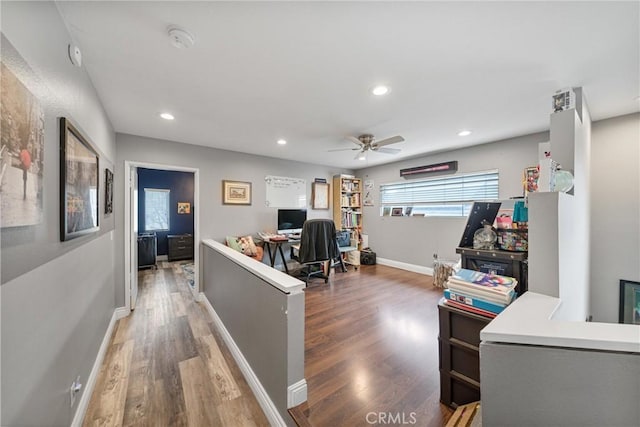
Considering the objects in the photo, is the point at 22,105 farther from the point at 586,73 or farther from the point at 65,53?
the point at 586,73

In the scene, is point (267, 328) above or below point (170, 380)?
above

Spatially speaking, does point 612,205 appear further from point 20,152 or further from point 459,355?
point 20,152

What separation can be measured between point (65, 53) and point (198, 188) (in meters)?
2.40

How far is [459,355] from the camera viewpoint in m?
1.47

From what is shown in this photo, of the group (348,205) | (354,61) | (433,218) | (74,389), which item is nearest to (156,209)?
(348,205)

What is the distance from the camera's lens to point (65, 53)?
131cm

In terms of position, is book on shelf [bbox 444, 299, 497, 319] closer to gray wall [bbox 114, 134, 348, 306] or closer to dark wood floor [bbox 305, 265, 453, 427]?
dark wood floor [bbox 305, 265, 453, 427]

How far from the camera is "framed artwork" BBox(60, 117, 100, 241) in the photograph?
1.21 meters

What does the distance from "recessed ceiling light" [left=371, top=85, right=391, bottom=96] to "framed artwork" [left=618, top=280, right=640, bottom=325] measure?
127 inches

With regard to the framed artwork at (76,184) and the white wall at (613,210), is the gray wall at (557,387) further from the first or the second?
the white wall at (613,210)

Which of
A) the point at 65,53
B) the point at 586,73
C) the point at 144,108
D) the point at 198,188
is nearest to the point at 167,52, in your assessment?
the point at 65,53

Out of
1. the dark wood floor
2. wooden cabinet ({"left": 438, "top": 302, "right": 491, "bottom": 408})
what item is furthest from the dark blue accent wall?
wooden cabinet ({"left": 438, "top": 302, "right": 491, "bottom": 408})

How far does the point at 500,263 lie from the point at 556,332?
0.86 meters

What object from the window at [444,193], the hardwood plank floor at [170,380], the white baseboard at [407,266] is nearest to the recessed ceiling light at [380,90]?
the hardwood plank floor at [170,380]
